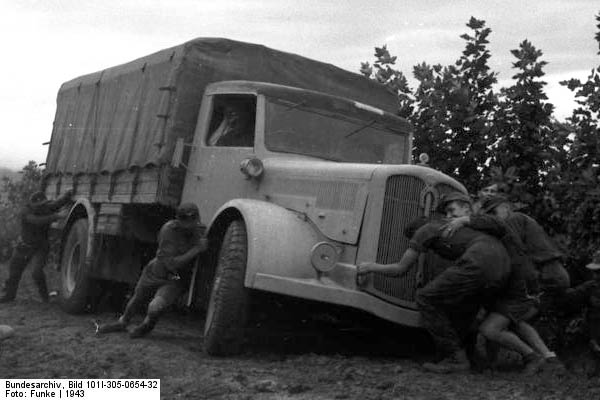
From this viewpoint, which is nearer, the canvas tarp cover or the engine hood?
the engine hood

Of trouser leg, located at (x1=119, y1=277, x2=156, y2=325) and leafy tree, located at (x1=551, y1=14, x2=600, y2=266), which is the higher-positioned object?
leafy tree, located at (x1=551, y1=14, x2=600, y2=266)

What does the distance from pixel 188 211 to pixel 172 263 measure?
0.47 metres

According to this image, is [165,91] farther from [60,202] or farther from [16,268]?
[16,268]

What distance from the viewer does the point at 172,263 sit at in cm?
775

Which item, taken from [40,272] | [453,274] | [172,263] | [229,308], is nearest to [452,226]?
[453,274]

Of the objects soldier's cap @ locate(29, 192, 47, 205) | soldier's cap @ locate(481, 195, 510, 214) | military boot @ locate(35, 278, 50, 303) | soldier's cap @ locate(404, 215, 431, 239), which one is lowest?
military boot @ locate(35, 278, 50, 303)

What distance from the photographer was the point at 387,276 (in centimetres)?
664

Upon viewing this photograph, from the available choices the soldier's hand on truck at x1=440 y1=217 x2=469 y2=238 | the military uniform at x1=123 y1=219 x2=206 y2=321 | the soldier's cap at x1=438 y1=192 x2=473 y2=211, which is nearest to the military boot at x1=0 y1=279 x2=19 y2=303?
the military uniform at x1=123 y1=219 x2=206 y2=321

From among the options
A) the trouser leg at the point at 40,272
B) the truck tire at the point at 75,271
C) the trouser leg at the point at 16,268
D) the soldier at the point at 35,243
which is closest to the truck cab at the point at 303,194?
the truck tire at the point at 75,271

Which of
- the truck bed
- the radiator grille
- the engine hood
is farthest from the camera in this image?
the truck bed

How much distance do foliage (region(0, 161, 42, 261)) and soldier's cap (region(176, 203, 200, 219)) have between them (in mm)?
9528

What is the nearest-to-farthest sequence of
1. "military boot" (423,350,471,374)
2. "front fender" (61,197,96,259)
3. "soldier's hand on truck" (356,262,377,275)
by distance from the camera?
"military boot" (423,350,471,374), "soldier's hand on truck" (356,262,377,275), "front fender" (61,197,96,259)

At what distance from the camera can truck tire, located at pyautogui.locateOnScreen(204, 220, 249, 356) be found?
669 cm

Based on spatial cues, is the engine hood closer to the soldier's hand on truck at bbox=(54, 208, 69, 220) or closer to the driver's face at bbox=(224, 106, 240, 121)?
the driver's face at bbox=(224, 106, 240, 121)
